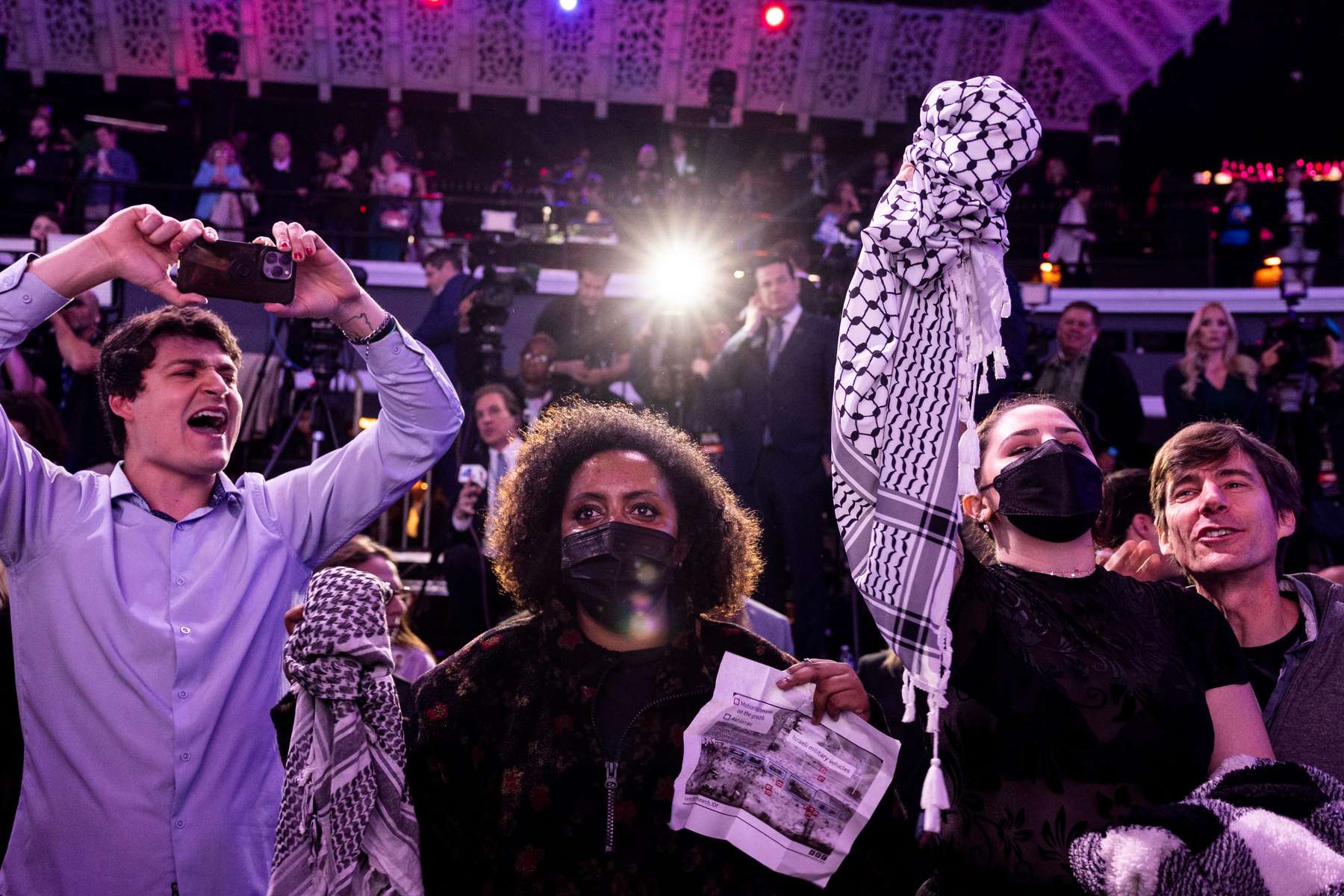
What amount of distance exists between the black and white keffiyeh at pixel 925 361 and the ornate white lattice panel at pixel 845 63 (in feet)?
40.0

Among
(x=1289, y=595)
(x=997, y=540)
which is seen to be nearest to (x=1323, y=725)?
(x=1289, y=595)

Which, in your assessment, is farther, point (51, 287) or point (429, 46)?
point (429, 46)

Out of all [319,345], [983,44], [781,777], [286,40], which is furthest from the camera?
[983,44]

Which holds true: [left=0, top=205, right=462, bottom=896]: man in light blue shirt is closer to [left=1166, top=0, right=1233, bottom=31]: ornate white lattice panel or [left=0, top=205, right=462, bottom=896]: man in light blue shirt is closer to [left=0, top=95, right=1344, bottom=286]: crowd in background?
[left=0, top=95, right=1344, bottom=286]: crowd in background

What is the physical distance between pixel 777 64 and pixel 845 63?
0.82 m

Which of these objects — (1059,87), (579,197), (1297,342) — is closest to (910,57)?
(1059,87)

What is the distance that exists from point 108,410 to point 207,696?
25.0 inches

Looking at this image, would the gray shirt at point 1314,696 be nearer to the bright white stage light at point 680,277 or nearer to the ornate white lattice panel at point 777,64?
the bright white stage light at point 680,277

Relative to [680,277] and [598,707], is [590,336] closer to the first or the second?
[680,277]

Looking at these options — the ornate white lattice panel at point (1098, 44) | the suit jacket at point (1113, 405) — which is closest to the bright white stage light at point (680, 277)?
the suit jacket at point (1113, 405)

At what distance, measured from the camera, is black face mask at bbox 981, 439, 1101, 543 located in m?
1.79

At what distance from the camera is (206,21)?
12.5 m

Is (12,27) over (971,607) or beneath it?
over

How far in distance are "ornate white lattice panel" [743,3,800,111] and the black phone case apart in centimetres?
1167
